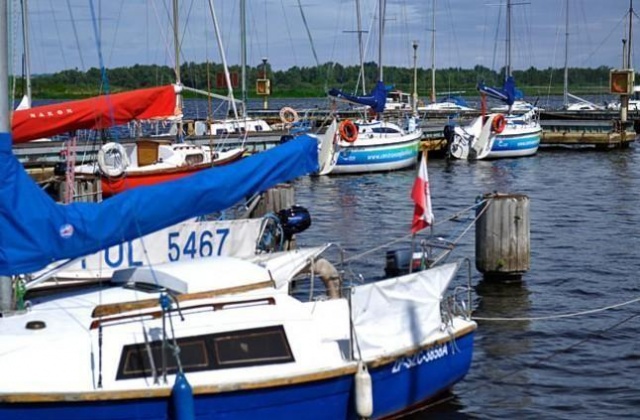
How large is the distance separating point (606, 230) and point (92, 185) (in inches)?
680

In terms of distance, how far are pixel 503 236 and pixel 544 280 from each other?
133 inches

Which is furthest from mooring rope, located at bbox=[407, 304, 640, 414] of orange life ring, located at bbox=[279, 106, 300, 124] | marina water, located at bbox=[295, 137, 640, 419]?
orange life ring, located at bbox=[279, 106, 300, 124]

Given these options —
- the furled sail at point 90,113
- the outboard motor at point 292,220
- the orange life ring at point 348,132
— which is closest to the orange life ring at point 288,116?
the orange life ring at point 348,132

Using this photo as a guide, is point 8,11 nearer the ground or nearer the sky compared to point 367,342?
nearer the sky

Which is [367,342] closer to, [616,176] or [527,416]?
[527,416]

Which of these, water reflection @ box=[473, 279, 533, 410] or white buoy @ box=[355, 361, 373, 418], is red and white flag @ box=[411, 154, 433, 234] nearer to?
white buoy @ box=[355, 361, 373, 418]

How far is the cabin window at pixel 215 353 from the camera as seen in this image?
12406 mm

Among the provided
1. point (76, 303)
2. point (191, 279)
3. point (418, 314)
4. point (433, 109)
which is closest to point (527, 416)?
point (418, 314)

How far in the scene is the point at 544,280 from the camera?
26.0 m

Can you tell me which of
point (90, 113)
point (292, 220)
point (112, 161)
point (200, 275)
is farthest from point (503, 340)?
point (112, 161)

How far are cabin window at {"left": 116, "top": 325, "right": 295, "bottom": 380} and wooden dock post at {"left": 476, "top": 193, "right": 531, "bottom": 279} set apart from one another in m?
10.6

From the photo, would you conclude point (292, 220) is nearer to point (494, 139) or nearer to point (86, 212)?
point (86, 212)

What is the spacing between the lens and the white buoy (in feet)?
43.4

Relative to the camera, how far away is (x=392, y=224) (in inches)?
1459
